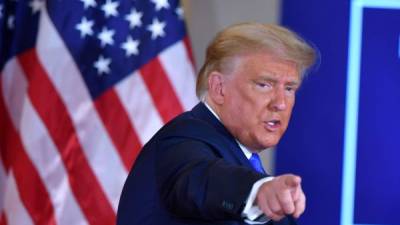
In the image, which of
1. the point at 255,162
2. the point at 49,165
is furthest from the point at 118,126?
the point at 255,162

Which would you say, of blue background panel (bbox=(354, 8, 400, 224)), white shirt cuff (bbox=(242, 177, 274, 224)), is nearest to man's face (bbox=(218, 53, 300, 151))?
white shirt cuff (bbox=(242, 177, 274, 224))

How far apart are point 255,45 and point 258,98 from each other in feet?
0.30

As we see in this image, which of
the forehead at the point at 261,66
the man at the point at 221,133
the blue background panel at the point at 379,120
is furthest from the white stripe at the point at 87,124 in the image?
the forehead at the point at 261,66

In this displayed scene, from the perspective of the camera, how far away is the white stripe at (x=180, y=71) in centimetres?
254

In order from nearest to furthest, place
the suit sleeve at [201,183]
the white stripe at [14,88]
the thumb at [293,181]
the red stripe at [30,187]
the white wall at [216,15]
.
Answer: the thumb at [293,181]
the suit sleeve at [201,183]
the red stripe at [30,187]
the white stripe at [14,88]
the white wall at [216,15]

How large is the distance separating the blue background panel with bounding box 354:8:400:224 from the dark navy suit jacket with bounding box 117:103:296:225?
1.12 meters

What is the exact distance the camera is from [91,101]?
2.53 meters

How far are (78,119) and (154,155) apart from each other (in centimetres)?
121

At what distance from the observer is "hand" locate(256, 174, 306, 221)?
3.29 ft

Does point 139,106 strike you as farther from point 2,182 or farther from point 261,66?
point 261,66

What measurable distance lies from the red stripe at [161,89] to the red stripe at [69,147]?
27 centimetres

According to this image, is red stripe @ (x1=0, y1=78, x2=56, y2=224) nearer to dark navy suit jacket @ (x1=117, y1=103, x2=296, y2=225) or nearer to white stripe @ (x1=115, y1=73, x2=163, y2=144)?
white stripe @ (x1=115, y1=73, x2=163, y2=144)

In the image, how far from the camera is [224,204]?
113 cm

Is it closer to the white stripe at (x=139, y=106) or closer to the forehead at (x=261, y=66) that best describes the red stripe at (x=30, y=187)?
the white stripe at (x=139, y=106)
